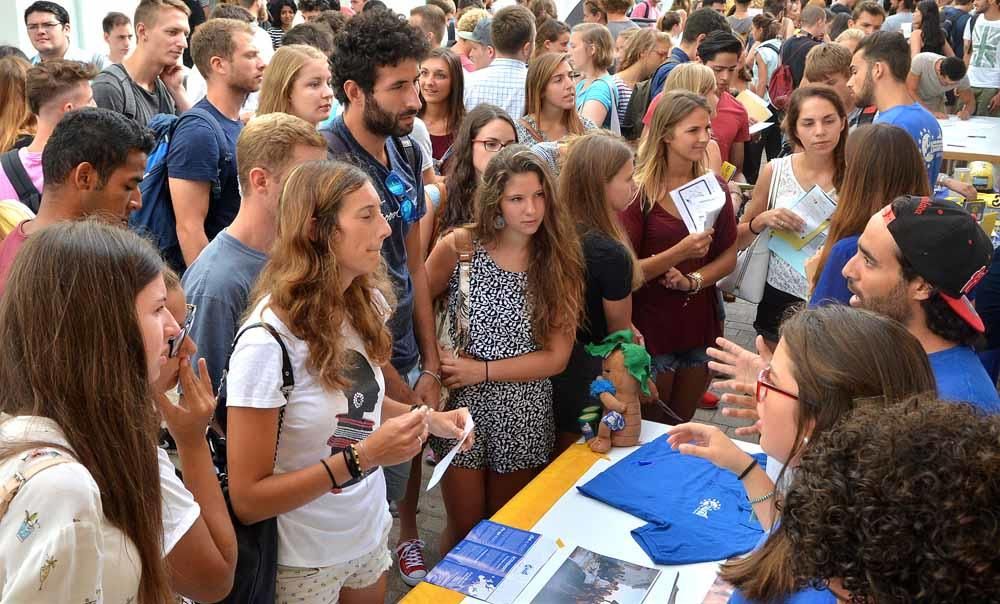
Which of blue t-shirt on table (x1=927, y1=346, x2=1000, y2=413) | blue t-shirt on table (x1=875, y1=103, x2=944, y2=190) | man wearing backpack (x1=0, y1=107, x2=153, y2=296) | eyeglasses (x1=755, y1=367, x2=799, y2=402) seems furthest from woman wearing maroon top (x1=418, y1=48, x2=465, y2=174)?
eyeglasses (x1=755, y1=367, x2=799, y2=402)

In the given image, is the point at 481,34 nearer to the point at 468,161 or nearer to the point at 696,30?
the point at 696,30

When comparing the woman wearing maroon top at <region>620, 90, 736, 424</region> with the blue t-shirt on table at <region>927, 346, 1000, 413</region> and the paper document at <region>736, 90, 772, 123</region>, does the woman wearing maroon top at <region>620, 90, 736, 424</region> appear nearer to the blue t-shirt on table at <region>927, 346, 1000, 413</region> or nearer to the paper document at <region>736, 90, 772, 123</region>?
the blue t-shirt on table at <region>927, 346, 1000, 413</region>

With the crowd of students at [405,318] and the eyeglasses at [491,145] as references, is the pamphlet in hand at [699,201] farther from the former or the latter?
the eyeglasses at [491,145]

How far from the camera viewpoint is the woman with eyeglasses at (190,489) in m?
1.82

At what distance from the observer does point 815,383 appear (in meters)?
1.86

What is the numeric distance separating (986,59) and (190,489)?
10883mm

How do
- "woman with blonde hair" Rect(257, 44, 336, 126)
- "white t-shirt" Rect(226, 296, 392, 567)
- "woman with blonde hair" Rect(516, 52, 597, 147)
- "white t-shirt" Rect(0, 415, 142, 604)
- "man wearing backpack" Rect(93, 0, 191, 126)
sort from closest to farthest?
"white t-shirt" Rect(0, 415, 142, 604) → "white t-shirt" Rect(226, 296, 392, 567) → "woman with blonde hair" Rect(257, 44, 336, 126) → "man wearing backpack" Rect(93, 0, 191, 126) → "woman with blonde hair" Rect(516, 52, 597, 147)

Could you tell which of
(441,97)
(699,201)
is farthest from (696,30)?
(699,201)

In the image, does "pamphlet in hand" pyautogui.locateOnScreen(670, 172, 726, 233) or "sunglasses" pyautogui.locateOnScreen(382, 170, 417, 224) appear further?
"pamphlet in hand" pyautogui.locateOnScreen(670, 172, 726, 233)

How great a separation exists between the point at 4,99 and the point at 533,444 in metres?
3.22

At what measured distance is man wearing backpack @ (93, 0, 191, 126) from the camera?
4836 millimetres

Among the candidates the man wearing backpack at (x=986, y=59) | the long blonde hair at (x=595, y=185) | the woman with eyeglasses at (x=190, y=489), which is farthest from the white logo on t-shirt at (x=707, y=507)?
the man wearing backpack at (x=986, y=59)

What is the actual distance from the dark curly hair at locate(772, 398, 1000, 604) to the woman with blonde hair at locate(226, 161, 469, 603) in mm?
1350

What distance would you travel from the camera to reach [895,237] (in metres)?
2.67
